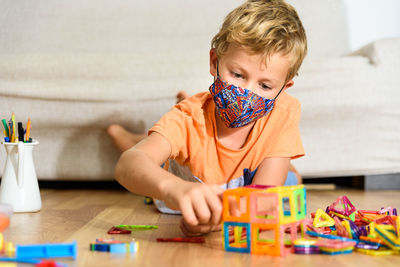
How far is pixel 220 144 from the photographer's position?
3.82 ft

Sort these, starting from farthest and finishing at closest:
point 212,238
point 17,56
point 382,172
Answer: point 382,172, point 17,56, point 212,238

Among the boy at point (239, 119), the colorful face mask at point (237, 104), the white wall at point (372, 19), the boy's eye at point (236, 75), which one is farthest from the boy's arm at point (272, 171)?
the white wall at point (372, 19)

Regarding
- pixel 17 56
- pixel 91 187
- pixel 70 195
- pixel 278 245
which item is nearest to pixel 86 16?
pixel 17 56

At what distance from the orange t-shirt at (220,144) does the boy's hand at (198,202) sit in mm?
358

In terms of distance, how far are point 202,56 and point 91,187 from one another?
67 cm

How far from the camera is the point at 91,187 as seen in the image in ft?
6.24

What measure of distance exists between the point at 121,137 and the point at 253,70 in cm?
69

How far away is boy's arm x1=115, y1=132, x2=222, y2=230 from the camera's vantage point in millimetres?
735

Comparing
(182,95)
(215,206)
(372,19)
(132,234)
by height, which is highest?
(372,19)

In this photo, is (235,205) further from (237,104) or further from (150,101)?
(150,101)

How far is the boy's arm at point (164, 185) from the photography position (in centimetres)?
73

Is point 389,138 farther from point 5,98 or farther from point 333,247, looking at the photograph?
point 5,98

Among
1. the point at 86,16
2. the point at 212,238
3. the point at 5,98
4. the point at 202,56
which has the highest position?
the point at 86,16

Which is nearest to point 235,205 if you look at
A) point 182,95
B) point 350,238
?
point 350,238
